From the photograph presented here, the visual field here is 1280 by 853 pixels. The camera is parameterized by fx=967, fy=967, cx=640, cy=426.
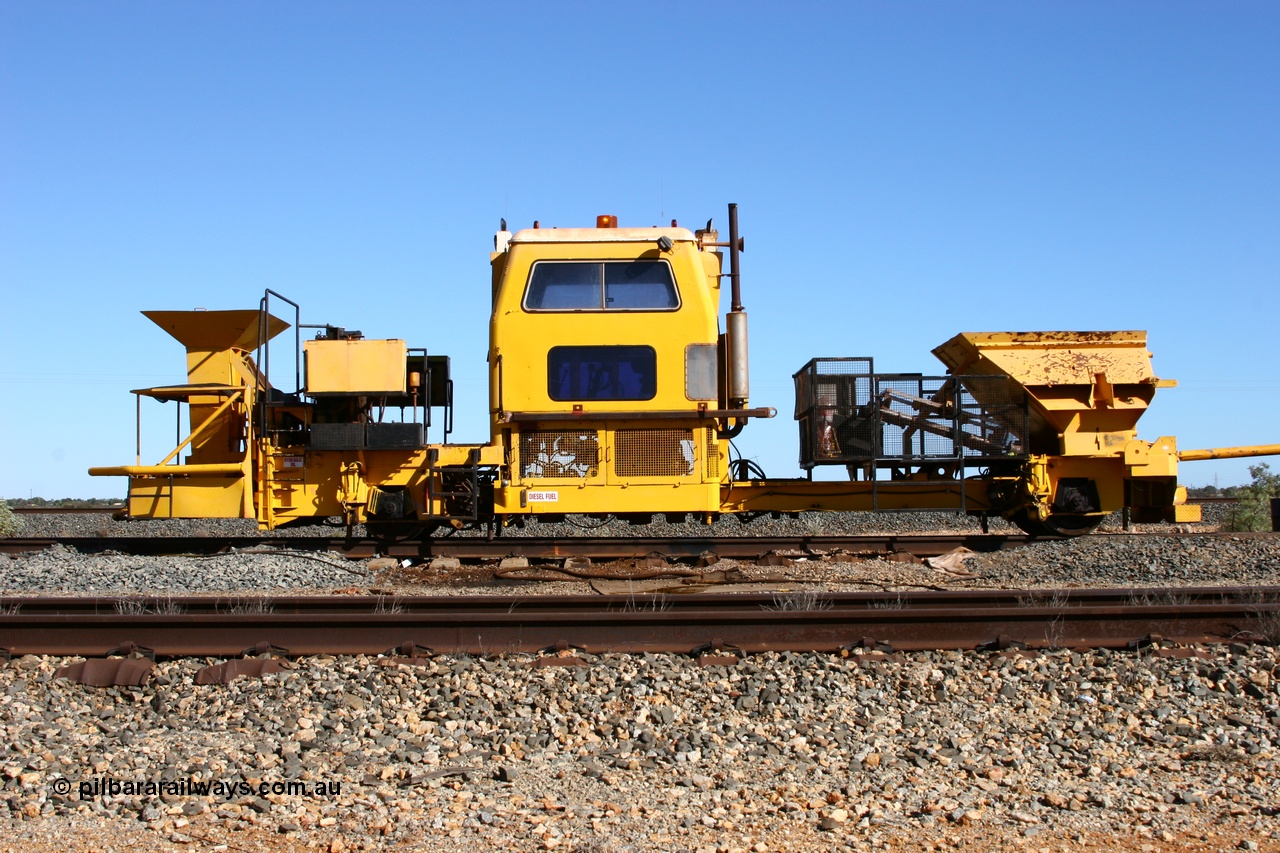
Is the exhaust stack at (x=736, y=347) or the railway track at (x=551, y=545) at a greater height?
the exhaust stack at (x=736, y=347)

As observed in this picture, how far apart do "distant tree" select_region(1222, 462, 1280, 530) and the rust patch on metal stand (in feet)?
45.1

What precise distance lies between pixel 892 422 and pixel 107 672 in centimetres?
722

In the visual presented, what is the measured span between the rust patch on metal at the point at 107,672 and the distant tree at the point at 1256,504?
1373 cm

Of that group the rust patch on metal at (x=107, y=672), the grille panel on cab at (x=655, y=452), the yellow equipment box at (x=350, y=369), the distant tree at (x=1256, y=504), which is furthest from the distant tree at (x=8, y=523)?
the distant tree at (x=1256, y=504)

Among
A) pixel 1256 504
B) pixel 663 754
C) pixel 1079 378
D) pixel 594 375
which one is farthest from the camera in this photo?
pixel 1256 504

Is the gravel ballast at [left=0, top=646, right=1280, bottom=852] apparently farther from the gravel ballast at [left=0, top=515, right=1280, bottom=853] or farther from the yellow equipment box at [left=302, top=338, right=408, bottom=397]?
the yellow equipment box at [left=302, top=338, right=408, bottom=397]

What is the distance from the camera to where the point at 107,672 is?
5.00 metres

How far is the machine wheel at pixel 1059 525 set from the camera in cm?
1037

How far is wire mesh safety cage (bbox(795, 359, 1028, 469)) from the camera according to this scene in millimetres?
9609

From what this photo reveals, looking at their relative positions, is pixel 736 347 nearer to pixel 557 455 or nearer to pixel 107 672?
pixel 557 455

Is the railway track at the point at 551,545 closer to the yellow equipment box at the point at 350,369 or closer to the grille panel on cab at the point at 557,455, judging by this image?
the grille panel on cab at the point at 557,455

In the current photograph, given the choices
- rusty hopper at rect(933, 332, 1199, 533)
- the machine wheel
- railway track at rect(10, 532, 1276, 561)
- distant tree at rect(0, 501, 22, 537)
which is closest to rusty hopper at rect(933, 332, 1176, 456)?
rusty hopper at rect(933, 332, 1199, 533)

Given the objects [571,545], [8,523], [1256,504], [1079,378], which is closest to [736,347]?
[571,545]

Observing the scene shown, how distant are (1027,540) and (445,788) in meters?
8.28
